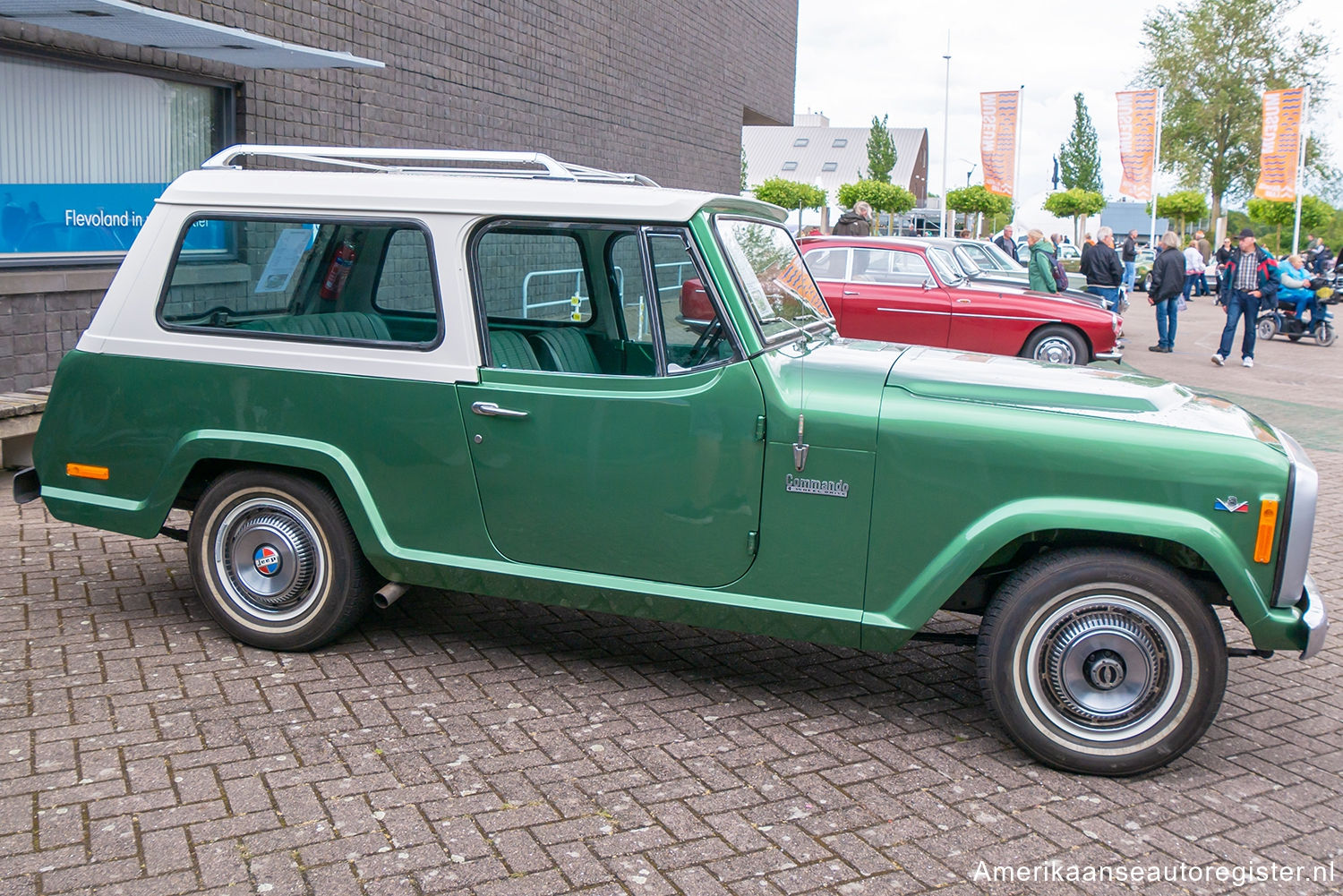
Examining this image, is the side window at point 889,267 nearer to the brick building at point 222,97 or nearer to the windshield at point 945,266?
the windshield at point 945,266

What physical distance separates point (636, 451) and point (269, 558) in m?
1.62

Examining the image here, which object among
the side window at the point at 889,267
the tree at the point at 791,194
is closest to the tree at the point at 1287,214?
the tree at the point at 791,194

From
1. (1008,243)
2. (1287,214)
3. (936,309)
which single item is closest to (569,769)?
(936,309)

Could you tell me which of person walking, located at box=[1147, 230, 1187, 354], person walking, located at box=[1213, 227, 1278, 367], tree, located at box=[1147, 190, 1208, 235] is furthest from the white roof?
tree, located at box=[1147, 190, 1208, 235]

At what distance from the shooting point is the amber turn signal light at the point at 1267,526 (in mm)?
3605

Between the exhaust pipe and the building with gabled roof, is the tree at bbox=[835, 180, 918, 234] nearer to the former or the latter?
the building with gabled roof

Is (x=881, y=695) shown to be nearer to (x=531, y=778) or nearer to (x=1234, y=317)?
(x=531, y=778)

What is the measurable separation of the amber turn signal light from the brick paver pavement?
0.82m

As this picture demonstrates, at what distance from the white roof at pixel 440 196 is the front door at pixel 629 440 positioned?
92 mm

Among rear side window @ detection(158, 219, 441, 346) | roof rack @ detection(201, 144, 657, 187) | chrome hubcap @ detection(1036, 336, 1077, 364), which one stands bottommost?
chrome hubcap @ detection(1036, 336, 1077, 364)

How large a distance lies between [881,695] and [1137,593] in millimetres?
1143

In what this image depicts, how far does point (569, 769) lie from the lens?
3.78 meters

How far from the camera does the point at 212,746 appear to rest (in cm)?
384

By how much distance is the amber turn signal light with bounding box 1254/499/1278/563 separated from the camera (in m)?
3.61
